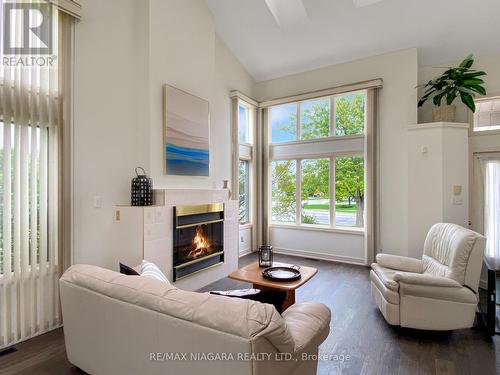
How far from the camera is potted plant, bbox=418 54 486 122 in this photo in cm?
406

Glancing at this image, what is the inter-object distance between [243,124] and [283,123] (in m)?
0.86

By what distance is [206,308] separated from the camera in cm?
131

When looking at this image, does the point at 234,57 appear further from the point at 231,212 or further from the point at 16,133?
the point at 16,133

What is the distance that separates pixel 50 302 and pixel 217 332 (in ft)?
7.90

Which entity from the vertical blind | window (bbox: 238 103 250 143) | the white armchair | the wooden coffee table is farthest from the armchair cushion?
window (bbox: 238 103 250 143)

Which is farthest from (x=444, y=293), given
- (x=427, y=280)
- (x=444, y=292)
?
(x=427, y=280)

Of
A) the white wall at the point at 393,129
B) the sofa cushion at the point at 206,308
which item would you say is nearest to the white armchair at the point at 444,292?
the sofa cushion at the point at 206,308

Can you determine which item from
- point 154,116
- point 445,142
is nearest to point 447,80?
point 445,142

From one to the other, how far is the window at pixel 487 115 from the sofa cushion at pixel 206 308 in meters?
5.17

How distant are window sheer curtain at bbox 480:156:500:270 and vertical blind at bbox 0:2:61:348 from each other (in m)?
5.88

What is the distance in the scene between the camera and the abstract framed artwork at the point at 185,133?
3.65 m

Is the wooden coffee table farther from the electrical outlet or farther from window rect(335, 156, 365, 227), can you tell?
window rect(335, 156, 365, 227)

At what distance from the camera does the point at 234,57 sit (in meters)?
5.48

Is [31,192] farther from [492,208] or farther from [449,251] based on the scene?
[492,208]
